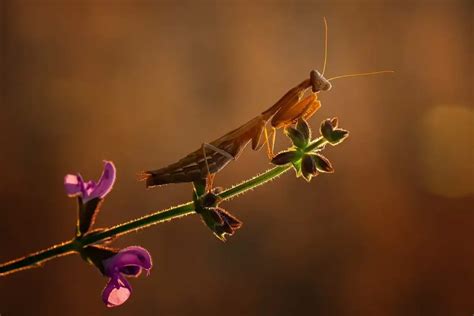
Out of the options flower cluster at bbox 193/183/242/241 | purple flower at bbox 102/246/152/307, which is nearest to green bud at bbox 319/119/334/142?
flower cluster at bbox 193/183/242/241

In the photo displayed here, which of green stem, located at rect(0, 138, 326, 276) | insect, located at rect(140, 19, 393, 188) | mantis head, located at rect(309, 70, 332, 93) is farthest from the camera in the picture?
mantis head, located at rect(309, 70, 332, 93)

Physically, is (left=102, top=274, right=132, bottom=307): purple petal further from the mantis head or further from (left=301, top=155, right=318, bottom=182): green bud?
the mantis head

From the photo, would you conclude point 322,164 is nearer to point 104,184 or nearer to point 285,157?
point 285,157

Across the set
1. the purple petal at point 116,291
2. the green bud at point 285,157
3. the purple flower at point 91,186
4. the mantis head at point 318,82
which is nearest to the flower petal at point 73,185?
the purple flower at point 91,186

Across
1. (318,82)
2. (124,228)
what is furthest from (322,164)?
→ (318,82)

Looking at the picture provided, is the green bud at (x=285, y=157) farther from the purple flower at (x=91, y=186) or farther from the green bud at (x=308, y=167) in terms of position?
the purple flower at (x=91, y=186)

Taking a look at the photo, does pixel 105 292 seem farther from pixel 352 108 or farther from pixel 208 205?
pixel 352 108

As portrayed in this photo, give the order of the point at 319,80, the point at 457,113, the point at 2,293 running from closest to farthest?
1. the point at 319,80
2. the point at 2,293
3. the point at 457,113

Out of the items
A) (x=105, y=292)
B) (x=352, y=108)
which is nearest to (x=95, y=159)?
(x=352, y=108)
